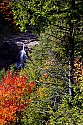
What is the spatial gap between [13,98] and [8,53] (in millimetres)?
29616

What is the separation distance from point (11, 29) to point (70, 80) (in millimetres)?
43721

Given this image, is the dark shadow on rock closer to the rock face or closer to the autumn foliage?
the rock face

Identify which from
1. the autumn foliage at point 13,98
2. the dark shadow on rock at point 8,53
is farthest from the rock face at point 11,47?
the autumn foliage at point 13,98

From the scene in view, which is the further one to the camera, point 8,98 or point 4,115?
point 8,98

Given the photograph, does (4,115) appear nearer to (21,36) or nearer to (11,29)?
(11,29)

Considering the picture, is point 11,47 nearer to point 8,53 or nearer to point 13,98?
point 8,53

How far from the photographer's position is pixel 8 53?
49312mm

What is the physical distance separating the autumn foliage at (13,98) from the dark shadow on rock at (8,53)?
2522cm

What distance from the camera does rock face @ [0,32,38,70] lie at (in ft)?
156

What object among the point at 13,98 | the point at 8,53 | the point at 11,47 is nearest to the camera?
the point at 13,98

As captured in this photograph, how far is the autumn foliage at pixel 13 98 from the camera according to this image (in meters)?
19.1

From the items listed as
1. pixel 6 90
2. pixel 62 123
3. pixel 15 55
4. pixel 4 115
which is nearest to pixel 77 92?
pixel 62 123

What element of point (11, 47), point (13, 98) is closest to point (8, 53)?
point (11, 47)

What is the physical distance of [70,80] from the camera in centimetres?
1065
